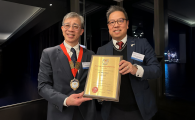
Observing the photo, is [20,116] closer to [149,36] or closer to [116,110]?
[116,110]

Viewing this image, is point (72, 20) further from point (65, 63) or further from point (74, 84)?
point (74, 84)

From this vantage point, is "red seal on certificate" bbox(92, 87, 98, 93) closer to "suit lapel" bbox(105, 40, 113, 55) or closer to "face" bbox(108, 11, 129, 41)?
"suit lapel" bbox(105, 40, 113, 55)

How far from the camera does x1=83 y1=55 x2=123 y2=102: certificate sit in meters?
0.92

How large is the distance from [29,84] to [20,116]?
0.53m

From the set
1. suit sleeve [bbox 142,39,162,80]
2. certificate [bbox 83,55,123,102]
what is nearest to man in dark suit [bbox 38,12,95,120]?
certificate [bbox 83,55,123,102]

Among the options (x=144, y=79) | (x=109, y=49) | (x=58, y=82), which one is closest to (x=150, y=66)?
(x=144, y=79)

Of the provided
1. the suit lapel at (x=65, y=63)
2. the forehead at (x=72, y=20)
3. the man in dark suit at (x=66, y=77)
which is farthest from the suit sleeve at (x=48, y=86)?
the forehead at (x=72, y=20)

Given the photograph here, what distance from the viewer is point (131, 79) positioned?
106cm

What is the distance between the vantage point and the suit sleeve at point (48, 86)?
1024 millimetres

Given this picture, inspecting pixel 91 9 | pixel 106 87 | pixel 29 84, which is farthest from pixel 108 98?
pixel 91 9

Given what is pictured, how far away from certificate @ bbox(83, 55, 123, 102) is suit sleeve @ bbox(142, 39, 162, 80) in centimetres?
21

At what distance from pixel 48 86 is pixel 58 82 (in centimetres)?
9

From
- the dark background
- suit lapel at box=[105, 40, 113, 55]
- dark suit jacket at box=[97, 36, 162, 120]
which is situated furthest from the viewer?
the dark background

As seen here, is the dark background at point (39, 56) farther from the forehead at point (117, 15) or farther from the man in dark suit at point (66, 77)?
the forehead at point (117, 15)
